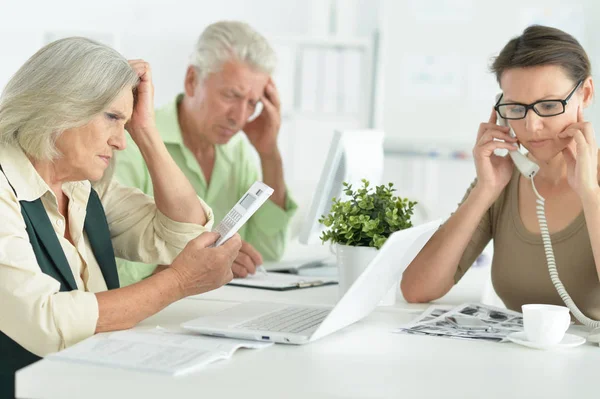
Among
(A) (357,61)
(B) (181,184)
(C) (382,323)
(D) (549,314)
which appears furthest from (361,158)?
(A) (357,61)

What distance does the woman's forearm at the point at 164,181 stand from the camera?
2045 mm

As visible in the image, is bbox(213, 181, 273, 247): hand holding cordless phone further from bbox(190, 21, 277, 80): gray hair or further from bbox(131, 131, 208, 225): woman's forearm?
bbox(190, 21, 277, 80): gray hair

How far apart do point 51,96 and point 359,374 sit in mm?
841

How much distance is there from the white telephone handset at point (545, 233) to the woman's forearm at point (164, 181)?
0.78 meters

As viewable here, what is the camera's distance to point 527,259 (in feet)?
6.70

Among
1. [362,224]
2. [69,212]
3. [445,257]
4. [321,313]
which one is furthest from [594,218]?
[69,212]

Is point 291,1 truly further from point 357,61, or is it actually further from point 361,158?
point 361,158

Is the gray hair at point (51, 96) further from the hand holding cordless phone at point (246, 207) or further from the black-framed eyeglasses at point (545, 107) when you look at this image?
the black-framed eyeglasses at point (545, 107)

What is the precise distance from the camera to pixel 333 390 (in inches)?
49.4

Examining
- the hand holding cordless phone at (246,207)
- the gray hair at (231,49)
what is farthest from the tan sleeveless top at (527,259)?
the gray hair at (231,49)

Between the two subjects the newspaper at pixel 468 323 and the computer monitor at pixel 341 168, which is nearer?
the newspaper at pixel 468 323

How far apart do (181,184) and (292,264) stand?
2.25 feet

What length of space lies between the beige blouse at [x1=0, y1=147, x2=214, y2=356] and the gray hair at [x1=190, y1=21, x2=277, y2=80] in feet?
2.69

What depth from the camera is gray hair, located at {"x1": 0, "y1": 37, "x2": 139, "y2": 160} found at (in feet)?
5.65
